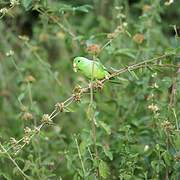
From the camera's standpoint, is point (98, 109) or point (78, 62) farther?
point (98, 109)

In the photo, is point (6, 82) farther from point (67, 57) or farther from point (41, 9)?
point (41, 9)

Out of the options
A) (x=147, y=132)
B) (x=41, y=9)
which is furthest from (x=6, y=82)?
(x=147, y=132)

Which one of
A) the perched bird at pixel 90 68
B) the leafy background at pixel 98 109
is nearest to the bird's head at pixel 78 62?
the perched bird at pixel 90 68

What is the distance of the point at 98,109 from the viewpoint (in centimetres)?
228

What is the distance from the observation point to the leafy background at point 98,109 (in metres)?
1.69

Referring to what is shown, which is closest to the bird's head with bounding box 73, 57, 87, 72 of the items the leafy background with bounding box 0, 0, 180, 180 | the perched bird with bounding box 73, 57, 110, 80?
the perched bird with bounding box 73, 57, 110, 80

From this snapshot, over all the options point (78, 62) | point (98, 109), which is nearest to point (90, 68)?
A: point (78, 62)

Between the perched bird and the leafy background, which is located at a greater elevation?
the perched bird

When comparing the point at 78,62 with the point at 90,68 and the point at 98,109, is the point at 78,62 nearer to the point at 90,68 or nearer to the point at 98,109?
the point at 90,68

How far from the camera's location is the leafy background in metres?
1.69

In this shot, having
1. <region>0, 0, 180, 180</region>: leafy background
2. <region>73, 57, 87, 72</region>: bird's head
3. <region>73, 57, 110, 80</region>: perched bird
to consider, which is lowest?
<region>0, 0, 180, 180</region>: leafy background

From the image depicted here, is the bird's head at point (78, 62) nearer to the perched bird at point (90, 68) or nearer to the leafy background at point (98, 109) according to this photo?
the perched bird at point (90, 68)

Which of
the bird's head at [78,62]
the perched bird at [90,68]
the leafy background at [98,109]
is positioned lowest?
the leafy background at [98,109]

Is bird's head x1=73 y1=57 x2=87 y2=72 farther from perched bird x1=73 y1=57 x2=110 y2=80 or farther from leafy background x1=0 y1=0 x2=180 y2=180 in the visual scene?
leafy background x1=0 y1=0 x2=180 y2=180
